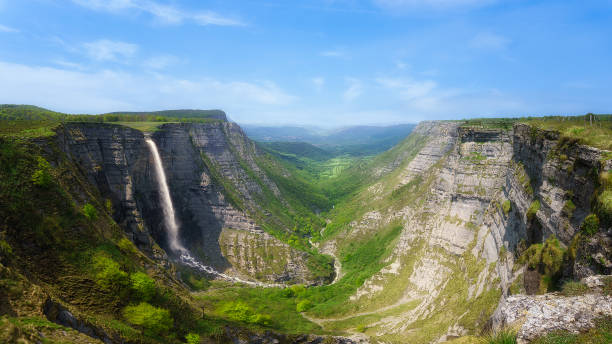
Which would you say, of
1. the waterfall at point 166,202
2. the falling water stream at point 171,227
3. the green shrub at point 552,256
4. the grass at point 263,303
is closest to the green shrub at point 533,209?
the green shrub at point 552,256

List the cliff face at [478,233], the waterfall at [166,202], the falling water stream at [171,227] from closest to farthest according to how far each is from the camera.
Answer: the cliff face at [478,233] → the falling water stream at [171,227] → the waterfall at [166,202]

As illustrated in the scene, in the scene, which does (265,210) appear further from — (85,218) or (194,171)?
(85,218)

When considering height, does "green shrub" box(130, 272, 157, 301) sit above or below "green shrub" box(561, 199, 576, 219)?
below

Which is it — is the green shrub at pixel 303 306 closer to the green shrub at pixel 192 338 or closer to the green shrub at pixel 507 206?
the green shrub at pixel 192 338

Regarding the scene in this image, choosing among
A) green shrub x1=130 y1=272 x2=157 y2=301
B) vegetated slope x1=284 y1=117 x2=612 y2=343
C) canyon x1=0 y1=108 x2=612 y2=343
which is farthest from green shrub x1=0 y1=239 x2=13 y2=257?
vegetated slope x1=284 y1=117 x2=612 y2=343

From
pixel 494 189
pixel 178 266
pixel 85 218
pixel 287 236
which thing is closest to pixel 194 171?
pixel 178 266

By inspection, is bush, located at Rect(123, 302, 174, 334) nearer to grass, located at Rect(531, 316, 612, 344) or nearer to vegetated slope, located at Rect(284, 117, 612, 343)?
vegetated slope, located at Rect(284, 117, 612, 343)

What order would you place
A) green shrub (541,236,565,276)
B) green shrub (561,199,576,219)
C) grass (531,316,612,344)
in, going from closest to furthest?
grass (531,316,612,344) → green shrub (541,236,565,276) → green shrub (561,199,576,219)
